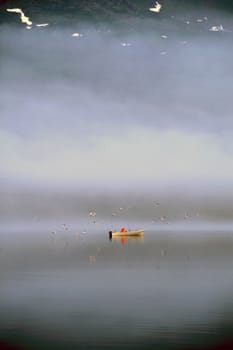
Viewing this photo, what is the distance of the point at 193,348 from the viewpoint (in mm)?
27938

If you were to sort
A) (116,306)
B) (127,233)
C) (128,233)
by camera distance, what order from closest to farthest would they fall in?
Result: (116,306) < (127,233) < (128,233)

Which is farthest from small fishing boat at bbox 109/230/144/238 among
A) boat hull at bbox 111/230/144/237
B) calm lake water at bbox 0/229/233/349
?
calm lake water at bbox 0/229/233/349

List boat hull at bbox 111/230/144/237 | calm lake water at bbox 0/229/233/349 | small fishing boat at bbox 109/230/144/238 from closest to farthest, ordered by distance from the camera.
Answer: calm lake water at bbox 0/229/233/349
small fishing boat at bbox 109/230/144/238
boat hull at bbox 111/230/144/237

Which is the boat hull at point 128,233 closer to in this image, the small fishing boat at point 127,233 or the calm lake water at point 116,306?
the small fishing boat at point 127,233

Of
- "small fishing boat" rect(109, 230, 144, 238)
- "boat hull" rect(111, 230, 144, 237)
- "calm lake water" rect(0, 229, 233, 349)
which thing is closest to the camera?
"calm lake water" rect(0, 229, 233, 349)

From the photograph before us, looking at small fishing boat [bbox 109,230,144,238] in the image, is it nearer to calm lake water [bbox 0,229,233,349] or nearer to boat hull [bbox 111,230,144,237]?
boat hull [bbox 111,230,144,237]

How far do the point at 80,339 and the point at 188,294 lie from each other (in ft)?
55.8

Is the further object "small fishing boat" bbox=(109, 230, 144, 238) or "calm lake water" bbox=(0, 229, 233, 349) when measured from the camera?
"small fishing boat" bbox=(109, 230, 144, 238)

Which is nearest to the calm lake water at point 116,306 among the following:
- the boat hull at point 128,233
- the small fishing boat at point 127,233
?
the small fishing boat at point 127,233

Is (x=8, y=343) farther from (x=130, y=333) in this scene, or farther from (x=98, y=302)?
(x=98, y=302)

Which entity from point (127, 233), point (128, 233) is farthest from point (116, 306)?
point (128, 233)

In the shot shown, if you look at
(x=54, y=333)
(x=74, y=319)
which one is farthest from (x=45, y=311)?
(x=54, y=333)

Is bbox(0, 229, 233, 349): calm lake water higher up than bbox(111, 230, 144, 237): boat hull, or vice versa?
bbox(0, 229, 233, 349): calm lake water

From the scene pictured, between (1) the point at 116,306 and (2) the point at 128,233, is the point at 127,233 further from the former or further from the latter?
(1) the point at 116,306
